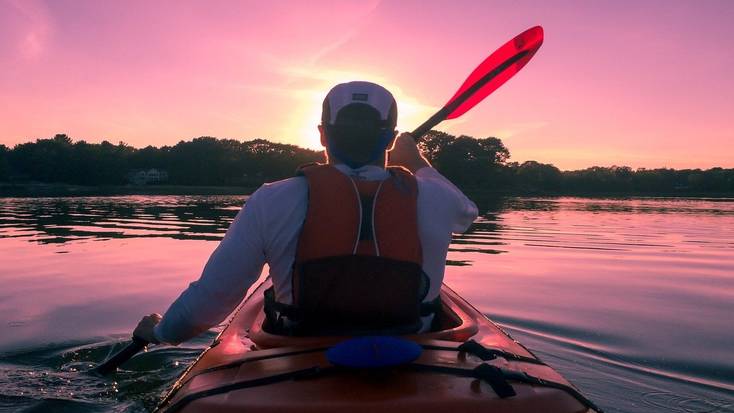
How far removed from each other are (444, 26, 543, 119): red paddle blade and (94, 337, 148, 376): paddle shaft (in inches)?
124

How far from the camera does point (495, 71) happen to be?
17.1ft

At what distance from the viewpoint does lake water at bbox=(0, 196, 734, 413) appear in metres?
4.00

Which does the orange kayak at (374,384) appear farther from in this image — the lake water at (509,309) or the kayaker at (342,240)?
the lake water at (509,309)

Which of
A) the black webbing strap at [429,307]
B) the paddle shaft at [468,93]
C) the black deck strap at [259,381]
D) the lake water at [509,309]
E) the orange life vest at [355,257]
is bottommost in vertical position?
the lake water at [509,309]

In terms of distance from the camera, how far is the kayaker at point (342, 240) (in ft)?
7.47

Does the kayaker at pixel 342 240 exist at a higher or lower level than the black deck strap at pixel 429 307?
higher

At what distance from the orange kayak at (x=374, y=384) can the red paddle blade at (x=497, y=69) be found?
11.0ft

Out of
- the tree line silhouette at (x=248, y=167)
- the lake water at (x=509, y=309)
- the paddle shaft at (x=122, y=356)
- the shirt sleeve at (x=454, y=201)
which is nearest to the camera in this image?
the shirt sleeve at (x=454, y=201)

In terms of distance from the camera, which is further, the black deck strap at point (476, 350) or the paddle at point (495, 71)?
the paddle at point (495, 71)

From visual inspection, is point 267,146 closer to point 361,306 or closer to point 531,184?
point 531,184

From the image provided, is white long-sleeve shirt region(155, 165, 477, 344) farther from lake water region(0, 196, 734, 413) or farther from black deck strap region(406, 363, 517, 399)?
lake water region(0, 196, 734, 413)

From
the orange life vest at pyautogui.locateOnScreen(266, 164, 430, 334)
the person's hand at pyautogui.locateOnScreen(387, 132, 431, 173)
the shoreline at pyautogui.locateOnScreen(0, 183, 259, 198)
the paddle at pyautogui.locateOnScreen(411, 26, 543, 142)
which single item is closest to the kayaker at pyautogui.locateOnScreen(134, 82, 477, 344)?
the orange life vest at pyautogui.locateOnScreen(266, 164, 430, 334)

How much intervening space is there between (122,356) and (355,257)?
7.22 feet

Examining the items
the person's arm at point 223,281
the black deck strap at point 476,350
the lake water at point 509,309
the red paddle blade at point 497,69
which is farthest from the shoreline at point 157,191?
the black deck strap at point 476,350
